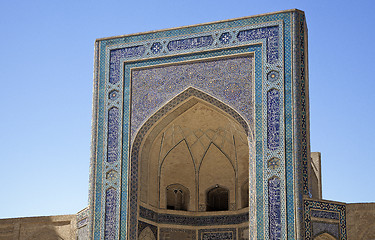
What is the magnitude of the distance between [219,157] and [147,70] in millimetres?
2356

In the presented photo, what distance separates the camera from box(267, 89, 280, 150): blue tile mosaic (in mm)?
12141

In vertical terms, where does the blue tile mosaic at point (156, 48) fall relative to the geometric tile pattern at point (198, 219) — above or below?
above

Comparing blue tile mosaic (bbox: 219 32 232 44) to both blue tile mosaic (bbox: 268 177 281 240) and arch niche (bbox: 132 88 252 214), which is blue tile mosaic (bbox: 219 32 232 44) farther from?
blue tile mosaic (bbox: 268 177 281 240)

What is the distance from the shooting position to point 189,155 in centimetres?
1459

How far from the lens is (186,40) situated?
43.5 feet

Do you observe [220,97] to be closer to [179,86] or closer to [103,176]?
[179,86]

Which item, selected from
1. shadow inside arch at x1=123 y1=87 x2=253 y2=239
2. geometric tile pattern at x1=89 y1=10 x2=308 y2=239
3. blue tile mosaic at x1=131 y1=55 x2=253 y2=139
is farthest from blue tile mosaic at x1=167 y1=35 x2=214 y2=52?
shadow inside arch at x1=123 y1=87 x2=253 y2=239

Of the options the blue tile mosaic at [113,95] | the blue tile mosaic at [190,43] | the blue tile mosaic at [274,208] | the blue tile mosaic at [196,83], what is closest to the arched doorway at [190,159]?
the blue tile mosaic at [196,83]

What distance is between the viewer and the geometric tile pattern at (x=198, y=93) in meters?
12.1

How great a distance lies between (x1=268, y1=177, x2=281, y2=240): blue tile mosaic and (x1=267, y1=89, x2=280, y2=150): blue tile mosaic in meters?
0.58

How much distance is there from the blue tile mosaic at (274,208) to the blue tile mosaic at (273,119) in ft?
1.89

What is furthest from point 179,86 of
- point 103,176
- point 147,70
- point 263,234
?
point 263,234

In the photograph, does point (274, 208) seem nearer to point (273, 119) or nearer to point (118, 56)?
point (273, 119)

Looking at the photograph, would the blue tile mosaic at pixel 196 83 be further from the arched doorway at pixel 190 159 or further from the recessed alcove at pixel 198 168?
the recessed alcove at pixel 198 168
